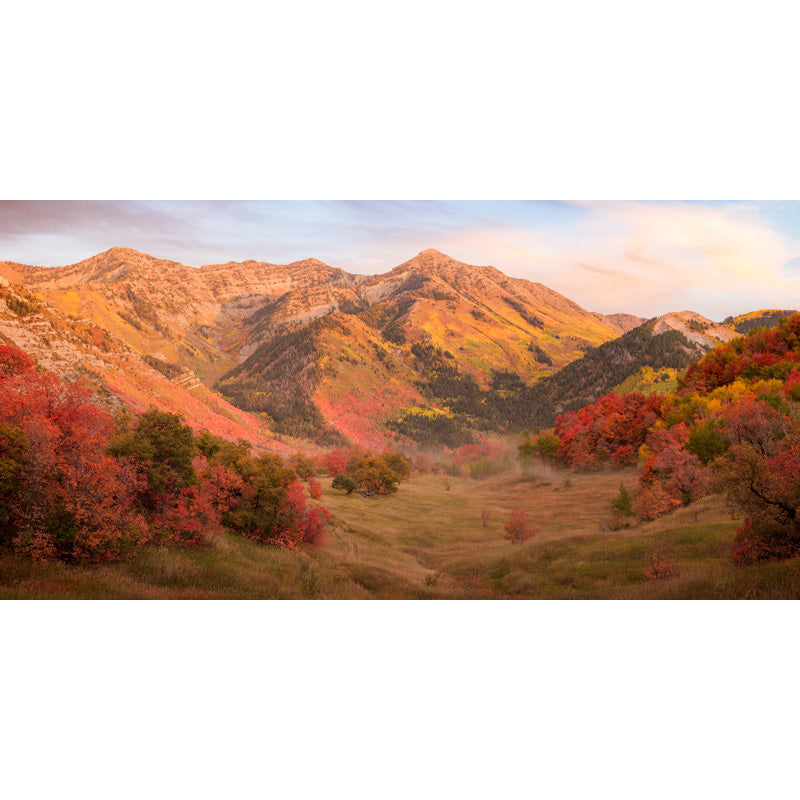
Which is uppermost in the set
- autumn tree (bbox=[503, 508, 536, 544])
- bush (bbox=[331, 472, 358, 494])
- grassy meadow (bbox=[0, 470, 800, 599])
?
grassy meadow (bbox=[0, 470, 800, 599])

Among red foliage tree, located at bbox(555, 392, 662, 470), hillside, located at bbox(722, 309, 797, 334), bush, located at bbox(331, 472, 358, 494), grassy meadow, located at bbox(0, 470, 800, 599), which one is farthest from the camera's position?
hillside, located at bbox(722, 309, 797, 334)

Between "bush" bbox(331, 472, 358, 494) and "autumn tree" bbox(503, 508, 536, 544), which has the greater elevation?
"autumn tree" bbox(503, 508, 536, 544)

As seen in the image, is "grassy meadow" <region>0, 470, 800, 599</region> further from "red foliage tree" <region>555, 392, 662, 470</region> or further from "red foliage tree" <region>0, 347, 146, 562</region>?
"red foliage tree" <region>555, 392, 662, 470</region>

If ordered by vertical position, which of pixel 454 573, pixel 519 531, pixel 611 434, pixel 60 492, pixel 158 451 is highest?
pixel 60 492

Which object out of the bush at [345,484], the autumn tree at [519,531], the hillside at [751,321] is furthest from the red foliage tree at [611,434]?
the hillside at [751,321]

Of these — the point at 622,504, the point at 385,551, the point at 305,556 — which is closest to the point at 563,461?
the point at 622,504

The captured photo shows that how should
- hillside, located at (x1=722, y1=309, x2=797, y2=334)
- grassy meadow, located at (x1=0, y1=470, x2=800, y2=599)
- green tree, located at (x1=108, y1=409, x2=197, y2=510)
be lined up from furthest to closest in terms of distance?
hillside, located at (x1=722, y1=309, x2=797, y2=334) < green tree, located at (x1=108, y1=409, x2=197, y2=510) < grassy meadow, located at (x1=0, y1=470, x2=800, y2=599)

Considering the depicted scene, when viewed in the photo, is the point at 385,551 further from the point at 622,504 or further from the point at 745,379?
the point at 745,379

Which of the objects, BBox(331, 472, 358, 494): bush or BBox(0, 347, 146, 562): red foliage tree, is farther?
BBox(331, 472, 358, 494): bush

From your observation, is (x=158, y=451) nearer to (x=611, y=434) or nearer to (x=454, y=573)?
(x=454, y=573)

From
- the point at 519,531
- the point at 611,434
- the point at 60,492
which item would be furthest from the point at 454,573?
the point at 611,434

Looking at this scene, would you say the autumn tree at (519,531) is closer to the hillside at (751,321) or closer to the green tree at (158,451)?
the green tree at (158,451)

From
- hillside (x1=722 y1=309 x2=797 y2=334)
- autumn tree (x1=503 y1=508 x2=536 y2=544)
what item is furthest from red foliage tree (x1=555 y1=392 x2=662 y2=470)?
hillside (x1=722 y1=309 x2=797 y2=334)

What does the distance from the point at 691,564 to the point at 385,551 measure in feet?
69.8
